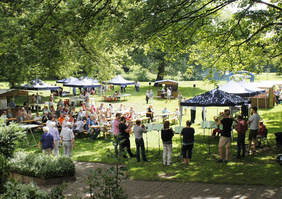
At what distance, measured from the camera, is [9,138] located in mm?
10984

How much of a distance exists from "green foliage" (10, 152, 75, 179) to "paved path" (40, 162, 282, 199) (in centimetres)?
56

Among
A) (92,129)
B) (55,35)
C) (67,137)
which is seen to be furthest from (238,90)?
(55,35)

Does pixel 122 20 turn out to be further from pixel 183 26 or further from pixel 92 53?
pixel 92 53

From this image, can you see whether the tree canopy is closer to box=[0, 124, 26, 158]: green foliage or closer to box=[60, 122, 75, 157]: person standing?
box=[0, 124, 26, 158]: green foliage

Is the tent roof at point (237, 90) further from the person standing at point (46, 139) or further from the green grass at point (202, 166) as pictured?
the person standing at point (46, 139)

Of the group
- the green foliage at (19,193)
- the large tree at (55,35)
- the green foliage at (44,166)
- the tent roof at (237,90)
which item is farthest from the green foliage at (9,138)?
the tent roof at (237,90)

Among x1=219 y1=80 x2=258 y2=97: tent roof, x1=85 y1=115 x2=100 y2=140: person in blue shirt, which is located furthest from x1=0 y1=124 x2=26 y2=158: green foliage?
x1=219 y1=80 x2=258 y2=97: tent roof

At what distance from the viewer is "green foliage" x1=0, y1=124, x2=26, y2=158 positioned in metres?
10.9

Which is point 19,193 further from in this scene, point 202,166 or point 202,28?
point 202,28

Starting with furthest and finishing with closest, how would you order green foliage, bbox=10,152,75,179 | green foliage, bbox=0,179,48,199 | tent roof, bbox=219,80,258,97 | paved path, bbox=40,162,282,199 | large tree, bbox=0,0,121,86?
tent roof, bbox=219,80,258,97, large tree, bbox=0,0,121,86, green foliage, bbox=10,152,75,179, paved path, bbox=40,162,282,199, green foliage, bbox=0,179,48,199

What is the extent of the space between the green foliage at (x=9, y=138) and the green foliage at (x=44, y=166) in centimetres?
41

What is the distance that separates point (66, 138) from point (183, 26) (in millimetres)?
6202

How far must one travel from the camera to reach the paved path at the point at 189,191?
8195mm

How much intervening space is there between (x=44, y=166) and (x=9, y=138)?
187cm
